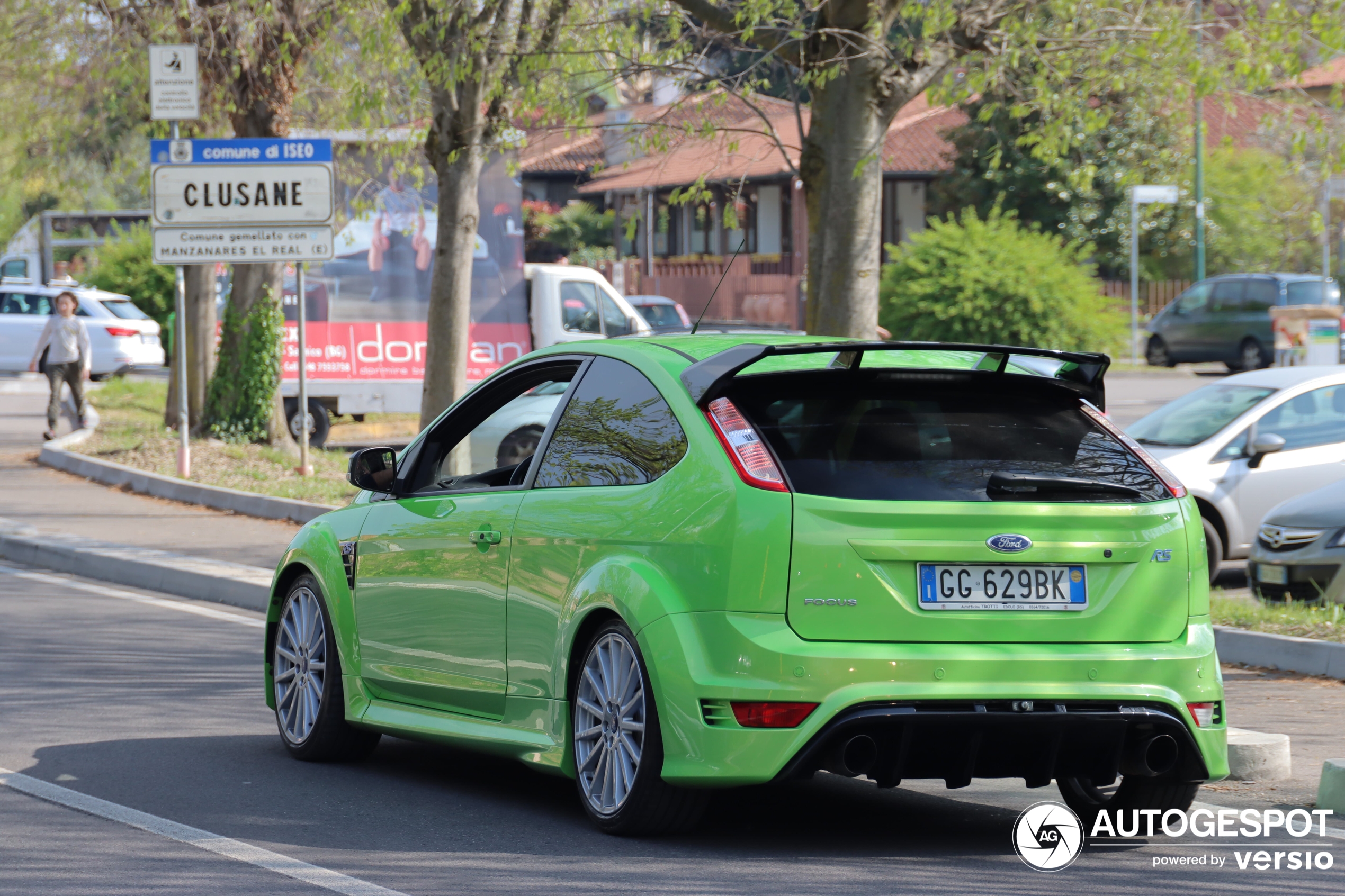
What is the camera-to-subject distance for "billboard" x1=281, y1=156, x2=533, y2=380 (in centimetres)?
2262

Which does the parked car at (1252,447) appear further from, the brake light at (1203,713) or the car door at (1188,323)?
the car door at (1188,323)

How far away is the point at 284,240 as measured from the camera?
57.9 ft

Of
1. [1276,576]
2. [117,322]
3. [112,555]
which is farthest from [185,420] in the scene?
[117,322]

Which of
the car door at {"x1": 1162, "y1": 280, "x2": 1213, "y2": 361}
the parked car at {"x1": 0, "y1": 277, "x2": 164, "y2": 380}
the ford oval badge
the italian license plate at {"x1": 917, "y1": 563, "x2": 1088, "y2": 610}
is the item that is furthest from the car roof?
the parked car at {"x1": 0, "y1": 277, "x2": 164, "y2": 380}

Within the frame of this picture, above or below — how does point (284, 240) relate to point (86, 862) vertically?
above

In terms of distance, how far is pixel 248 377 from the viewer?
19688 millimetres

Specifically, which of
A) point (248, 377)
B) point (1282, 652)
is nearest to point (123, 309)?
point (248, 377)

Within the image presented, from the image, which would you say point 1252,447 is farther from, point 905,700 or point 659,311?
point 659,311

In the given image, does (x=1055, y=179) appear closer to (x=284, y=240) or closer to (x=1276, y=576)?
(x=284, y=240)

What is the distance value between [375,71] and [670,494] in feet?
51.3

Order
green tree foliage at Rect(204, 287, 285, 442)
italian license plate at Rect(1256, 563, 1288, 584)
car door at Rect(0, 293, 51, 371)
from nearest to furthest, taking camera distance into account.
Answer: italian license plate at Rect(1256, 563, 1288, 584) < green tree foliage at Rect(204, 287, 285, 442) < car door at Rect(0, 293, 51, 371)

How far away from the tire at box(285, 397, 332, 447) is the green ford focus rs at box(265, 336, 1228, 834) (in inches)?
640

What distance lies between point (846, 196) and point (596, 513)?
6487 mm

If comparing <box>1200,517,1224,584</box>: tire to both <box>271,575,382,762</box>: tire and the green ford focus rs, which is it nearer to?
the green ford focus rs
